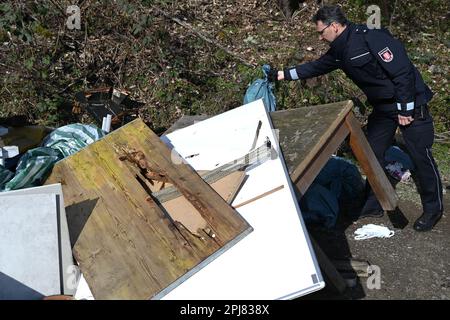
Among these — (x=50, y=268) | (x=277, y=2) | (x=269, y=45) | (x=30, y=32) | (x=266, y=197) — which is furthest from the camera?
(x=277, y=2)

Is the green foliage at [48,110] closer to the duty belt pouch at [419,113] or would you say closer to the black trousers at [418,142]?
the black trousers at [418,142]

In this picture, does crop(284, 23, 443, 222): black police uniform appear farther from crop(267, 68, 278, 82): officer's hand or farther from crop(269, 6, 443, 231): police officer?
crop(267, 68, 278, 82): officer's hand

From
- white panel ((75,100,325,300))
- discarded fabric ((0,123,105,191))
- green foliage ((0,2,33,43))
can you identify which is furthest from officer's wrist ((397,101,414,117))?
green foliage ((0,2,33,43))

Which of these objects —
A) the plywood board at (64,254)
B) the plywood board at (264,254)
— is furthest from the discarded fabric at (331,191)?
the plywood board at (64,254)

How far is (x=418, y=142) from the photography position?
455 centimetres

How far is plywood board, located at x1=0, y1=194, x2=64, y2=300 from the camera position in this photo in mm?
3104

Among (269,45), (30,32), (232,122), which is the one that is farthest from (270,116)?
(269,45)

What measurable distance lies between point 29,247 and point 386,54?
267cm

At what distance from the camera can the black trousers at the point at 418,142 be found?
4.53 meters

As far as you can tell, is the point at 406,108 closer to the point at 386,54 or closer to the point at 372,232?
the point at 386,54

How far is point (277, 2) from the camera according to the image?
331 inches

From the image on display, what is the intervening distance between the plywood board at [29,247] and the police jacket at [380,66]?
2.37 m
